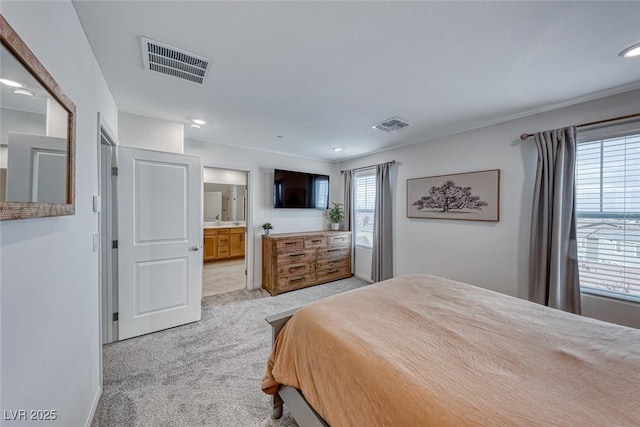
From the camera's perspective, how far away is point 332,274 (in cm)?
444

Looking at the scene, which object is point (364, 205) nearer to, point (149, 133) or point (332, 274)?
point (332, 274)

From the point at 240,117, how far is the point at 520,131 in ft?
10.4

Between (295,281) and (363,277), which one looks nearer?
(295,281)

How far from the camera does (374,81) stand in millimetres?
1938

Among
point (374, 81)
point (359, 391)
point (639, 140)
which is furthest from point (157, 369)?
point (639, 140)

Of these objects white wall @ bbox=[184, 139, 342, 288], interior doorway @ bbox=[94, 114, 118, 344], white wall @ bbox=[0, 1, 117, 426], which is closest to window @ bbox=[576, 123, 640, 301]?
white wall @ bbox=[184, 139, 342, 288]

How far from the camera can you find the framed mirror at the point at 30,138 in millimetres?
667

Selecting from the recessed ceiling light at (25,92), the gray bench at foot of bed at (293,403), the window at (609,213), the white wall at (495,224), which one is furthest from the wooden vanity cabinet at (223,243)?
the window at (609,213)

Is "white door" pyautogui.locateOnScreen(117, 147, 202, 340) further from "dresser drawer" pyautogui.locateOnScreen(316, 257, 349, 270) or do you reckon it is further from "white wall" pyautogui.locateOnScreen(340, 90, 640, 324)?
"white wall" pyautogui.locateOnScreen(340, 90, 640, 324)

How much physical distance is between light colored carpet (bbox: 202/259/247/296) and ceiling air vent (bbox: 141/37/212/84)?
3.20m

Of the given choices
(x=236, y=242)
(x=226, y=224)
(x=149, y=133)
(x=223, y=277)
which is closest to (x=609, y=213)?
(x=149, y=133)

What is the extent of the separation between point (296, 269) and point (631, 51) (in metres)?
4.01

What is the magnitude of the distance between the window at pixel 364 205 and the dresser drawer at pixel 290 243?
1341 mm

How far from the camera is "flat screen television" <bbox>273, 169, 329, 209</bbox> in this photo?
4.23m
